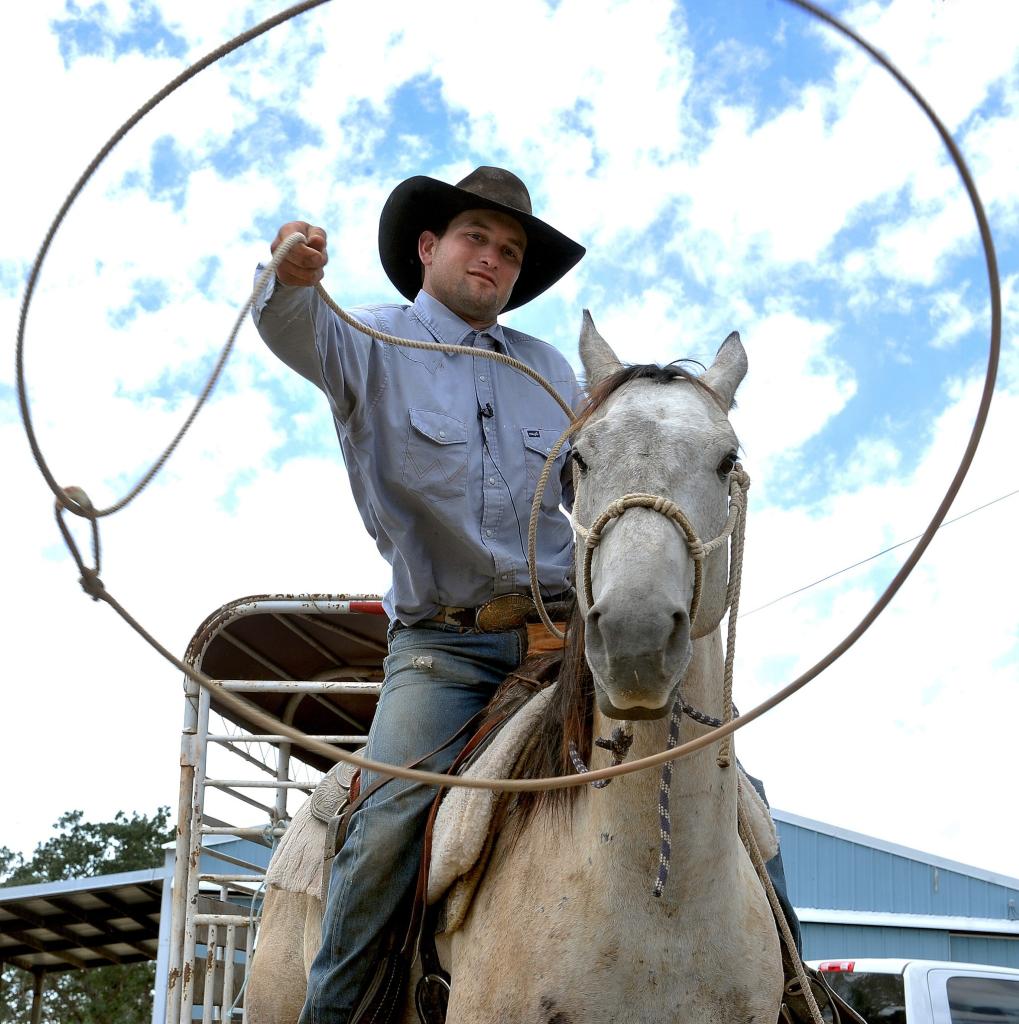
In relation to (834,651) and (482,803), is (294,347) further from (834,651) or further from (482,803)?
(834,651)

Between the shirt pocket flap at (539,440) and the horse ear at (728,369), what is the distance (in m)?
0.80

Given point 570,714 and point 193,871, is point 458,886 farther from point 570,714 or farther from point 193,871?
point 193,871

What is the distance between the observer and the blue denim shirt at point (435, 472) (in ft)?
13.7

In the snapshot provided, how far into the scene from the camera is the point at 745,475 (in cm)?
337

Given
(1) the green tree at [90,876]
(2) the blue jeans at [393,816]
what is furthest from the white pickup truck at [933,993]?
(1) the green tree at [90,876]

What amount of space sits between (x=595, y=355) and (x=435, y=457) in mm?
709

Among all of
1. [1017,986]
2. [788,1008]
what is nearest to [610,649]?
[788,1008]

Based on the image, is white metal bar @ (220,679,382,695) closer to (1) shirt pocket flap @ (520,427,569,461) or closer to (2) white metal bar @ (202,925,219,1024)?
(2) white metal bar @ (202,925,219,1024)

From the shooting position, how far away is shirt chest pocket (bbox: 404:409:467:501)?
4199 millimetres

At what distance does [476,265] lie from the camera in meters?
4.80

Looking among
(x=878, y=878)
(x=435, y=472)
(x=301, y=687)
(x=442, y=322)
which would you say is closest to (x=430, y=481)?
(x=435, y=472)

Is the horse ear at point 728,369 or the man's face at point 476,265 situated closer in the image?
the horse ear at point 728,369

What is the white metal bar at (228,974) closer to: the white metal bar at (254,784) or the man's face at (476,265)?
the white metal bar at (254,784)

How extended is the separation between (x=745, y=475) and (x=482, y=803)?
1.28 meters
